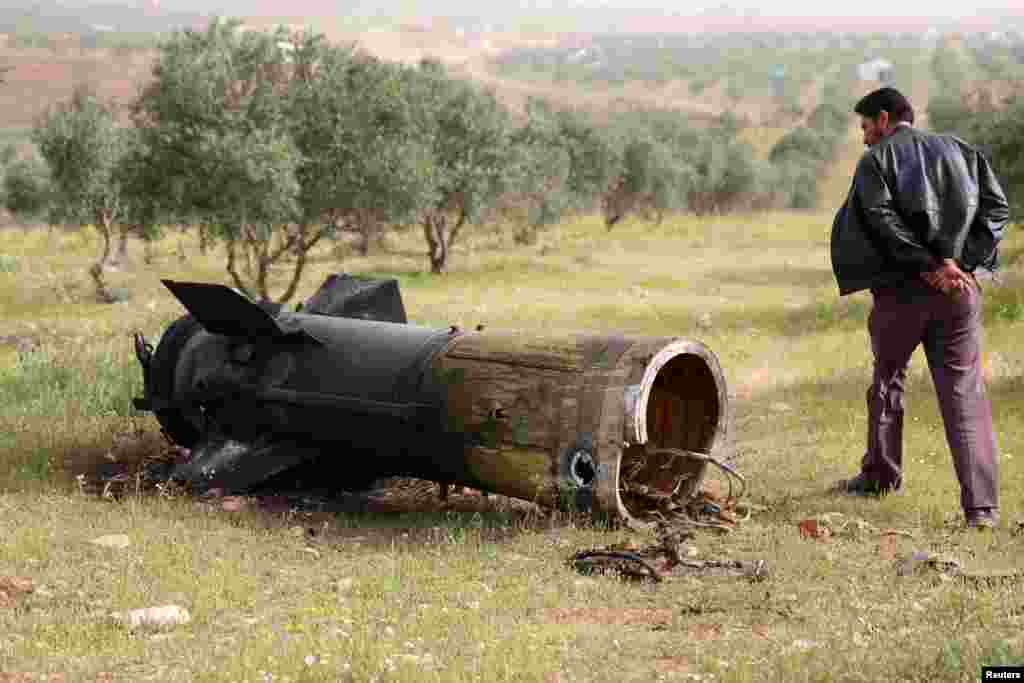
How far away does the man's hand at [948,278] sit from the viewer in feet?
24.1

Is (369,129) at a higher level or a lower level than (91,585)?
higher

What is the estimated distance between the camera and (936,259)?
749 cm

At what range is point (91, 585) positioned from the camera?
20.1 ft

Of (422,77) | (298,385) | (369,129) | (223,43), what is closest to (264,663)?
(298,385)

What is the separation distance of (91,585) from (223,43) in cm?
2023

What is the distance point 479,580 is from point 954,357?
10.8ft

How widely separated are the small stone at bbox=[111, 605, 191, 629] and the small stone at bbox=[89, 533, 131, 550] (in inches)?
49.9

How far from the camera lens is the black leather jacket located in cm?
747

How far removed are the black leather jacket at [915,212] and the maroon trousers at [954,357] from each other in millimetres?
182

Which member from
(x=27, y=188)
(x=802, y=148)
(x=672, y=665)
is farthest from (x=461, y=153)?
(x=802, y=148)

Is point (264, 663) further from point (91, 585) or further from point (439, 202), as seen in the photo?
point (439, 202)

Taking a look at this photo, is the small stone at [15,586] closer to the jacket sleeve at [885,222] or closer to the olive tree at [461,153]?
the jacket sleeve at [885,222]

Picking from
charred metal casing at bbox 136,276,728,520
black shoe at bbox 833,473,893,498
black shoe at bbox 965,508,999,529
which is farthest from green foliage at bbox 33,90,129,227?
black shoe at bbox 965,508,999,529

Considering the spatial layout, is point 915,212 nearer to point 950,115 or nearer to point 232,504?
point 232,504
